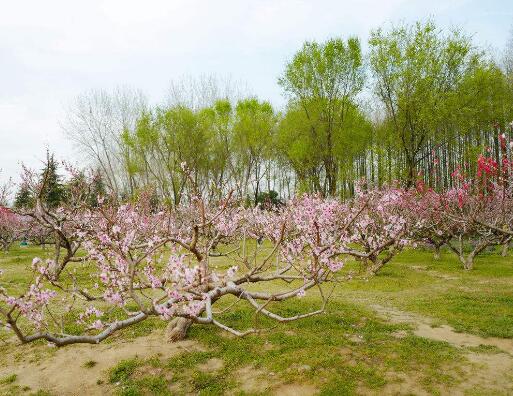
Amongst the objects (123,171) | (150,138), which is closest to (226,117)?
(150,138)

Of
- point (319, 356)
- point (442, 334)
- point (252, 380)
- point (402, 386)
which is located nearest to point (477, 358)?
point (442, 334)

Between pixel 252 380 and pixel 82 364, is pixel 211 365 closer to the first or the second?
pixel 252 380

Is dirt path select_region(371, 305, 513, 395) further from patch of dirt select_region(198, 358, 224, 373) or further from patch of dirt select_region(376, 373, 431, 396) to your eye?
patch of dirt select_region(198, 358, 224, 373)

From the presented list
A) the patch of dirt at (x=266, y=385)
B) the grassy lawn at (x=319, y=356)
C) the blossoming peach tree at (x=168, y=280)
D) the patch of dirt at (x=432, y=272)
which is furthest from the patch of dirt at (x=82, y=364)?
the patch of dirt at (x=432, y=272)

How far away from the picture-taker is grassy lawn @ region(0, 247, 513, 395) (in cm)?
654

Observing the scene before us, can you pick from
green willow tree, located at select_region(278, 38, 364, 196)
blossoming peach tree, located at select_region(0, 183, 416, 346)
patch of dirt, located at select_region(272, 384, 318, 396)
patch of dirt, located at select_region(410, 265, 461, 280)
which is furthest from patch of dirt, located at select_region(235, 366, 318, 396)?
green willow tree, located at select_region(278, 38, 364, 196)

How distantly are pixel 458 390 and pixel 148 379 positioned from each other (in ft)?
16.9

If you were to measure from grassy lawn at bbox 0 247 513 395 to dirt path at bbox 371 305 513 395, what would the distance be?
10 centimetres

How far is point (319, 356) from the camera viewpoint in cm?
745

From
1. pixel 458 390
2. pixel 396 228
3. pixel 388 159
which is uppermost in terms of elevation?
pixel 388 159

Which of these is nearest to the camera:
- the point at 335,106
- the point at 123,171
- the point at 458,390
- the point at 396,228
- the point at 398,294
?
the point at 458,390

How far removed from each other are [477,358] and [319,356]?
9.72 feet

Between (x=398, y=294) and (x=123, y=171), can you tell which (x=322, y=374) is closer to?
(x=398, y=294)

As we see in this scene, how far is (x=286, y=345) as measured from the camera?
26.4 ft
